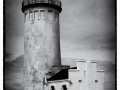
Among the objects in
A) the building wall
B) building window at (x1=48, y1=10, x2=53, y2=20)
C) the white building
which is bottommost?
the white building

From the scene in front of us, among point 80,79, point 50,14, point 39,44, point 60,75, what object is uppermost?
point 50,14

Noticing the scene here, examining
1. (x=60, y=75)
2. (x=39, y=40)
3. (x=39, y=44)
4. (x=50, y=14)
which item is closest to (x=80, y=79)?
(x=60, y=75)

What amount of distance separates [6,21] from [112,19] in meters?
4.34

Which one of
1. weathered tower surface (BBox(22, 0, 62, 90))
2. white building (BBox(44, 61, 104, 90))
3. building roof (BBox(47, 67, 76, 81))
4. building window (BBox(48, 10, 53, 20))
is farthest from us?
building window (BBox(48, 10, 53, 20))

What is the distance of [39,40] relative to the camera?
1227 centimetres

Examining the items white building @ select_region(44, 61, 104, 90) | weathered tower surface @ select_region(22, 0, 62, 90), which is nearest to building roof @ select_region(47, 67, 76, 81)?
white building @ select_region(44, 61, 104, 90)

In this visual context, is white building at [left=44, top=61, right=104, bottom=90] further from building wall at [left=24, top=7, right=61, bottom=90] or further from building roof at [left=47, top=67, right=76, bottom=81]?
building wall at [left=24, top=7, right=61, bottom=90]

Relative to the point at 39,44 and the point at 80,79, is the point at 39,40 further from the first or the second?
the point at 80,79

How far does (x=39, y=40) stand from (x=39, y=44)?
7.7 inches

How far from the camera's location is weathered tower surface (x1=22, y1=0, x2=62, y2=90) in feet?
39.3

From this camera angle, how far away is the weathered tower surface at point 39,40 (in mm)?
Result: 11970

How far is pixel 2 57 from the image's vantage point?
1032 centimetres

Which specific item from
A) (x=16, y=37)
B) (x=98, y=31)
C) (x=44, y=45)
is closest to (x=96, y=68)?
(x=98, y=31)

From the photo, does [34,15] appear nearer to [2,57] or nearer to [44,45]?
[44,45]
